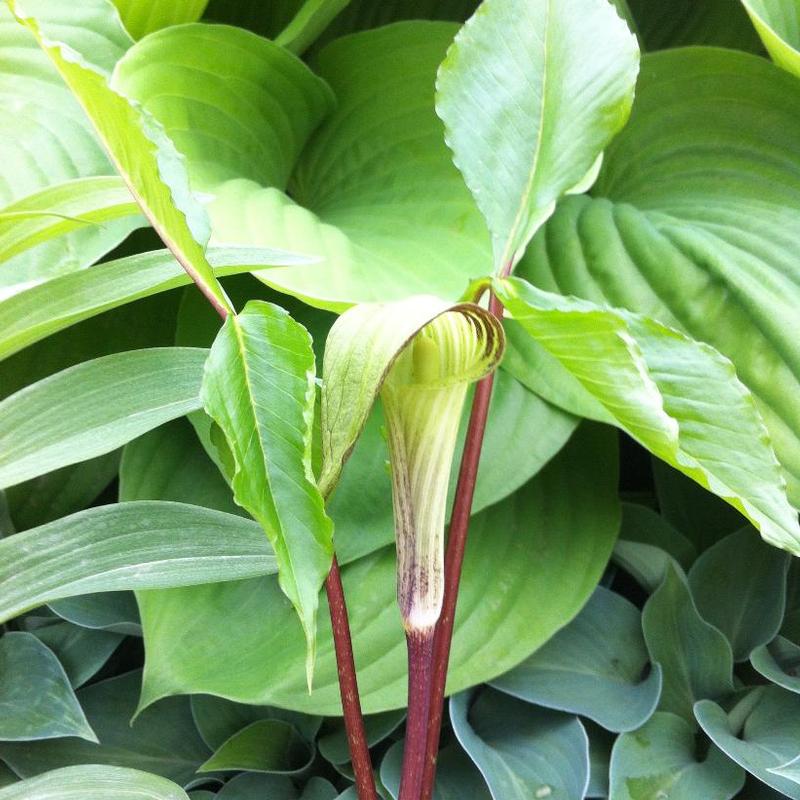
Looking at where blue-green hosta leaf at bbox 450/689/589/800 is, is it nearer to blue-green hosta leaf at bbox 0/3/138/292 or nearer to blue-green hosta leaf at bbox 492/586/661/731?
blue-green hosta leaf at bbox 492/586/661/731

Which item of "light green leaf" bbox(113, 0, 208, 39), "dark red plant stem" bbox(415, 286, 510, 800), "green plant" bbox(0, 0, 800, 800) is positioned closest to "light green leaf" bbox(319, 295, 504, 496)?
"green plant" bbox(0, 0, 800, 800)

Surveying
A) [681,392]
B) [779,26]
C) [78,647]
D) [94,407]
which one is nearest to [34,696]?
[78,647]

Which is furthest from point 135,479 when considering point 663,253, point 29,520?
point 663,253

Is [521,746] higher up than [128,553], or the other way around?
[128,553]

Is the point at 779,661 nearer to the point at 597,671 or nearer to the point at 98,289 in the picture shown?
the point at 597,671

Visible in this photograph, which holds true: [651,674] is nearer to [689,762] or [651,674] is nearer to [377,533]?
[689,762]

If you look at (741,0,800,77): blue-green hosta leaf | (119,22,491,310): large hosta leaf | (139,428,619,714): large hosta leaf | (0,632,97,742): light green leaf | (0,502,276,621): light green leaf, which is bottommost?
(0,632,97,742): light green leaf

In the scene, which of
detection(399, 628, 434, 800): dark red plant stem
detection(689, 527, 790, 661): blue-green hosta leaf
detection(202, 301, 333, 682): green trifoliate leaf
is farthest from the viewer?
detection(689, 527, 790, 661): blue-green hosta leaf

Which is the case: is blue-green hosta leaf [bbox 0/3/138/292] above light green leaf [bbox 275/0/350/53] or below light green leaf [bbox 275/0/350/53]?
below
